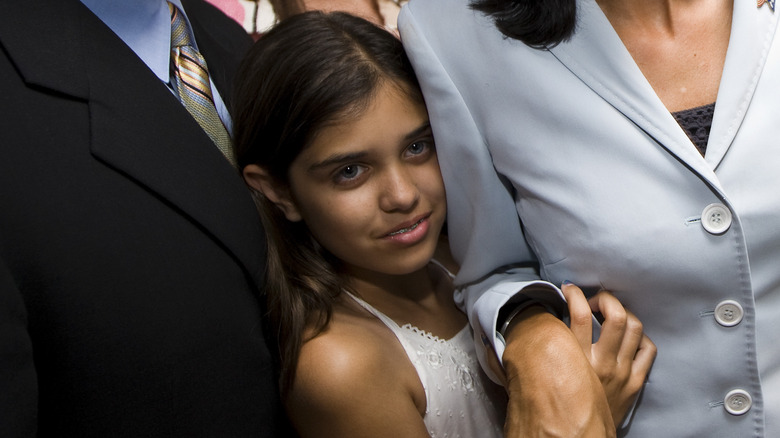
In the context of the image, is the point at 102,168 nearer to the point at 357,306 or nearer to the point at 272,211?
the point at 272,211

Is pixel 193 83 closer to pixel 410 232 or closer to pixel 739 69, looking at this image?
pixel 410 232

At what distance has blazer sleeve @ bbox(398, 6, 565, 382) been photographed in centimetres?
131

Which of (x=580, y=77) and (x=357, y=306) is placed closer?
(x=580, y=77)

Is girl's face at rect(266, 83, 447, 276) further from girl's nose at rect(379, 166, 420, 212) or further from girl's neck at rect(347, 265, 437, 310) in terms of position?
girl's neck at rect(347, 265, 437, 310)

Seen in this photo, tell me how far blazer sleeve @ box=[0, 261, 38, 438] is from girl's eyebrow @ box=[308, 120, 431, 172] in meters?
0.52

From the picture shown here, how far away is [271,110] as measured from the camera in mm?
1433

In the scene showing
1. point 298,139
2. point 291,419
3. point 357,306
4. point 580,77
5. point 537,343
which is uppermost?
point 580,77

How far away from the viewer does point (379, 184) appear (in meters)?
1.42

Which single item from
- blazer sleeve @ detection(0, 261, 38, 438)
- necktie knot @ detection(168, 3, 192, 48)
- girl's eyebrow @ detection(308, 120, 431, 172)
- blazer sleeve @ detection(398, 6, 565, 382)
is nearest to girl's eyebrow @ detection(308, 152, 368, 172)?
girl's eyebrow @ detection(308, 120, 431, 172)

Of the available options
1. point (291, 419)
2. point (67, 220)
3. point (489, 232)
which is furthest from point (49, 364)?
point (489, 232)

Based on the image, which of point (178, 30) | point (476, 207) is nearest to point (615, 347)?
point (476, 207)

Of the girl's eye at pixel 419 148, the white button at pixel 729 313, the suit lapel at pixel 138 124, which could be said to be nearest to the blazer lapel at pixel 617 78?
the white button at pixel 729 313

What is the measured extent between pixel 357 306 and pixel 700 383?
621mm

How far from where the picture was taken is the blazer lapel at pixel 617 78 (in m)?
1.18
